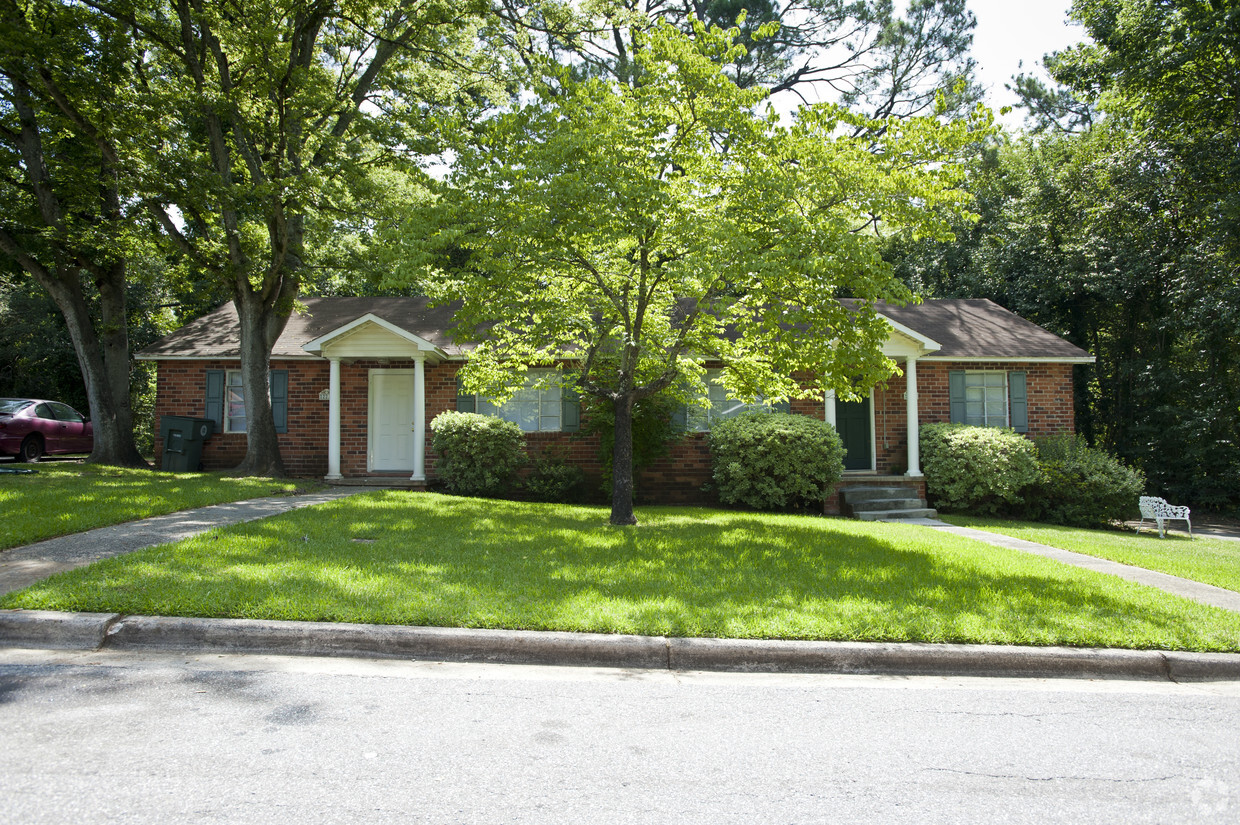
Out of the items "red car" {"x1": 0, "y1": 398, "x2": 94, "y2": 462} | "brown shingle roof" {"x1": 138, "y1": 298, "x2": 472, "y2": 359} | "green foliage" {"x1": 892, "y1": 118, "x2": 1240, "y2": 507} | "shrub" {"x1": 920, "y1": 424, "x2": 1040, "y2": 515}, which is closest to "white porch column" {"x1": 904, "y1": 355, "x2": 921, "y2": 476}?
"shrub" {"x1": 920, "y1": 424, "x2": 1040, "y2": 515}

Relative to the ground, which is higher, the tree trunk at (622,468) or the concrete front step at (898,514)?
the tree trunk at (622,468)

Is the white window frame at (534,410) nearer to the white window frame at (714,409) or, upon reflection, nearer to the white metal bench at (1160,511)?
the white window frame at (714,409)

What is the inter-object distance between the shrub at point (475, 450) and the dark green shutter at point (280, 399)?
3815 millimetres

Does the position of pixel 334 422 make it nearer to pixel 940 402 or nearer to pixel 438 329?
pixel 438 329

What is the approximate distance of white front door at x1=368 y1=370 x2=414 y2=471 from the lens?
1533 cm

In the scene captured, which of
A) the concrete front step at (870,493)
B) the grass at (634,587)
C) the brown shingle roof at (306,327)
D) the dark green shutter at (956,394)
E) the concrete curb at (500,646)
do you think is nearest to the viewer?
the concrete curb at (500,646)

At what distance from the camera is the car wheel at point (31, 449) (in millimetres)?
16094

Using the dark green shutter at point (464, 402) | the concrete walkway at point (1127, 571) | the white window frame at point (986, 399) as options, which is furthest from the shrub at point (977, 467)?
the dark green shutter at point (464, 402)

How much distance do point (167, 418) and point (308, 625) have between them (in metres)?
12.4

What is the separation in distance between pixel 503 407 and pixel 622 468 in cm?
555

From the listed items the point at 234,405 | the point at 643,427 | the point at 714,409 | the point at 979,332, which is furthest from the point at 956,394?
the point at 234,405

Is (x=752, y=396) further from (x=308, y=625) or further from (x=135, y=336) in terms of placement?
(x=135, y=336)

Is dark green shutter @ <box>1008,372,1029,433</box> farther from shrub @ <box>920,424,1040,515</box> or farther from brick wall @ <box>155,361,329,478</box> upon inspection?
brick wall @ <box>155,361,329,478</box>

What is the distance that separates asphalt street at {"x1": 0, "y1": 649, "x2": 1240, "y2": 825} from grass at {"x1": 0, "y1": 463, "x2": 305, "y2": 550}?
12.3 ft
